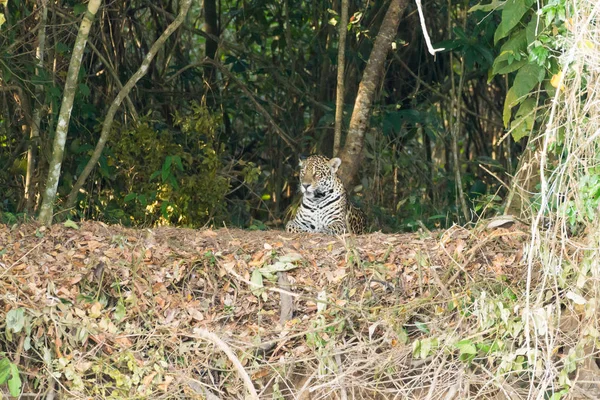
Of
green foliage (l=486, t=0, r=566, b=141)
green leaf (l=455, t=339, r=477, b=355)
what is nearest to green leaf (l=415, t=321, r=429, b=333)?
green leaf (l=455, t=339, r=477, b=355)

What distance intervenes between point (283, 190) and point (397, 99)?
5.51 ft

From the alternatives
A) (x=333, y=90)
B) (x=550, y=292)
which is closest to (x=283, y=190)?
(x=333, y=90)

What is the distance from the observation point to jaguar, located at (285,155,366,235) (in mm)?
9781

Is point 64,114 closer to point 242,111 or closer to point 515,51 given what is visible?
point 515,51

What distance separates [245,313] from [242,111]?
5.45 meters

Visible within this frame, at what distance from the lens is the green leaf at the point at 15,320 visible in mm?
6559

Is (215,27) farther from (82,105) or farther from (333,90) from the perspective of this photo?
(82,105)

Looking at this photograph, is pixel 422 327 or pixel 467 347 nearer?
pixel 467 347

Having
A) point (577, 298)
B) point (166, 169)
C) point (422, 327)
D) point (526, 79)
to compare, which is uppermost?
point (526, 79)

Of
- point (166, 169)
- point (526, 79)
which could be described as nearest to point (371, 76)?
point (166, 169)

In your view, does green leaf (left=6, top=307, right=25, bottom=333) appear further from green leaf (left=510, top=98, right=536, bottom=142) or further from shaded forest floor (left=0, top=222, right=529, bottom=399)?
green leaf (left=510, top=98, right=536, bottom=142)

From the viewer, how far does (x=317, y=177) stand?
32.1 feet

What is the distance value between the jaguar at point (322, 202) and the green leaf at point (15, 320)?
3.59 metres

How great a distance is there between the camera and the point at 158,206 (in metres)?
10.2
